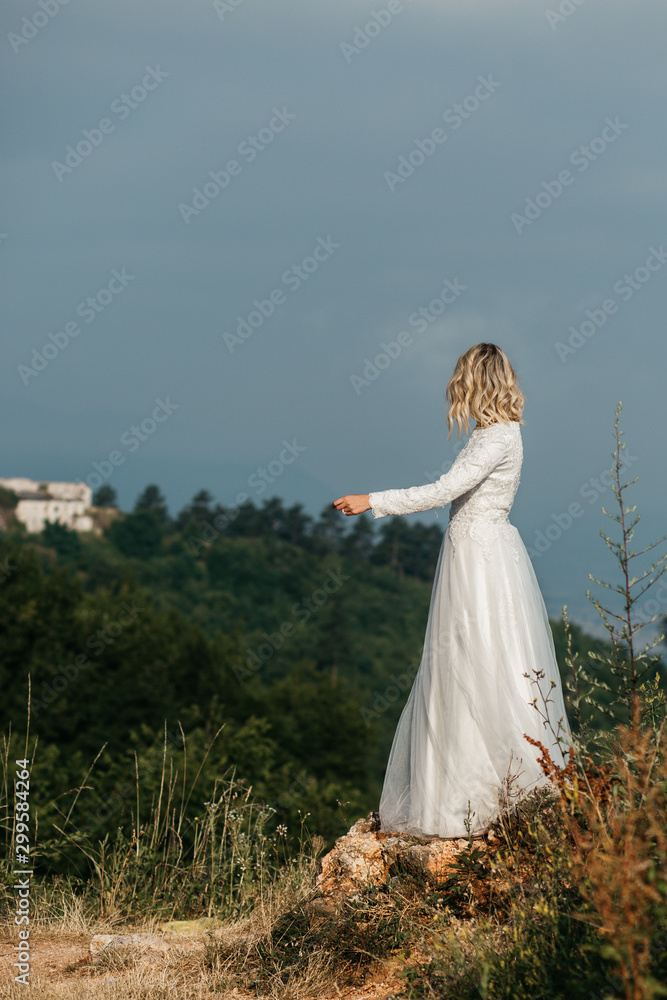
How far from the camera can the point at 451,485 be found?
493cm

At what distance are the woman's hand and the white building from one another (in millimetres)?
72915

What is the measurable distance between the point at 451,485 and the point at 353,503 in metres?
0.52

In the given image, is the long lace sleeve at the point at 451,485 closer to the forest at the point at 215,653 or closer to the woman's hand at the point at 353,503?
the woman's hand at the point at 353,503

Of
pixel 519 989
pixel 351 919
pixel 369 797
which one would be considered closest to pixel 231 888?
pixel 351 919

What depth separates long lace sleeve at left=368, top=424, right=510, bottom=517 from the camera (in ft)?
16.1

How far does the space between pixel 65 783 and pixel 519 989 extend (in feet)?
68.0

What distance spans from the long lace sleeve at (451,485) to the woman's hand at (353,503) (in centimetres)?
3

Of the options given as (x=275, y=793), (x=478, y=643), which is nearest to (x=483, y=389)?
(x=478, y=643)

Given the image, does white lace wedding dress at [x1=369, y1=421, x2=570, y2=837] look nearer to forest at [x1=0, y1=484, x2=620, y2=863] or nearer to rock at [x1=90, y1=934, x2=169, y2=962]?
forest at [x1=0, y1=484, x2=620, y2=863]

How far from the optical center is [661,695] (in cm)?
446

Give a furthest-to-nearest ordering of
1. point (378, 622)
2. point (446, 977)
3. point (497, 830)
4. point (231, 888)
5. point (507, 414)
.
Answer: point (378, 622) < point (231, 888) < point (507, 414) < point (497, 830) < point (446, 977)

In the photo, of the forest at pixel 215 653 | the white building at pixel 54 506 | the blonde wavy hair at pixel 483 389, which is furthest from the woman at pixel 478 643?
the white building at pixel 54 506

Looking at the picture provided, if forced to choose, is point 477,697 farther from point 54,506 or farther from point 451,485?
point 54,506

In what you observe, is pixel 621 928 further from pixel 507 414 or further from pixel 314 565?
pixel 314 565
